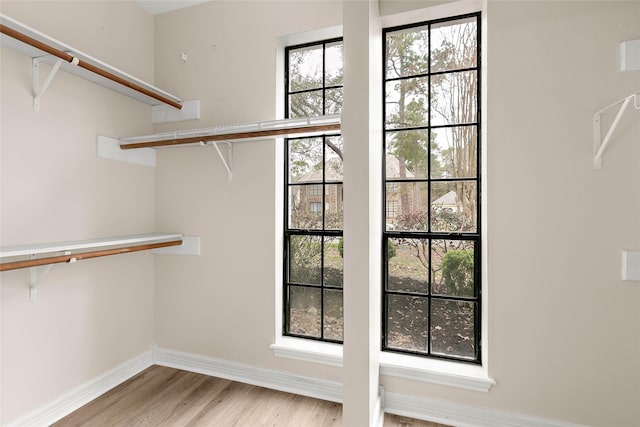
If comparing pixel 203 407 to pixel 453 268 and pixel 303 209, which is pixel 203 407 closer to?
pixel 303 209

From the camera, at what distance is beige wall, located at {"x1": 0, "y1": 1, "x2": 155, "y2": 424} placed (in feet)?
5.35

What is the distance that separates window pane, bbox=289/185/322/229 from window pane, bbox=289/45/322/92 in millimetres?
737

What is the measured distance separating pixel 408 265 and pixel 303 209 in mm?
821

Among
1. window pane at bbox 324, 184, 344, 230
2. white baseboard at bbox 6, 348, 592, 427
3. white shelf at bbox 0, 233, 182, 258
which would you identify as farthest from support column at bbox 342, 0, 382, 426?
white shelf at bbox 0, 233, 182, 258

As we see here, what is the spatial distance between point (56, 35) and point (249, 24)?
1158 millimetres

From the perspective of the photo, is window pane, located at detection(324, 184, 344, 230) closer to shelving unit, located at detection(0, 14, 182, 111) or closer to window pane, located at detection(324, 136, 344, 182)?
window pane, located at detection(324, 136, 344, 182)

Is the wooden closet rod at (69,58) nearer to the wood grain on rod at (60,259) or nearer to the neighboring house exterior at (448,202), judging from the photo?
the wood grain on rod at (60,259)

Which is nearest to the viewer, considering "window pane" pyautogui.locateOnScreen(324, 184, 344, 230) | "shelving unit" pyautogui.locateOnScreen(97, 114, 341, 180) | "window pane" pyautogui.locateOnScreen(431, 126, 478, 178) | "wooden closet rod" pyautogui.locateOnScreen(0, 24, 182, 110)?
"wooden closet rod" pyautogui.locateOnScreen(0, 24, 182, 110)

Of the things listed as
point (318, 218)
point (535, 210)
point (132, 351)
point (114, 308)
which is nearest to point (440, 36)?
point (535, 210)

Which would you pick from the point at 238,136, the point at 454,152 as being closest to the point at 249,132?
the point at 238,136

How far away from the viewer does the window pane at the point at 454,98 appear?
190cm

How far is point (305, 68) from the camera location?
2.22 meters

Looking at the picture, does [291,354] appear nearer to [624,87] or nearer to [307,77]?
[307,77]

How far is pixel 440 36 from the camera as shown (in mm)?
1957
